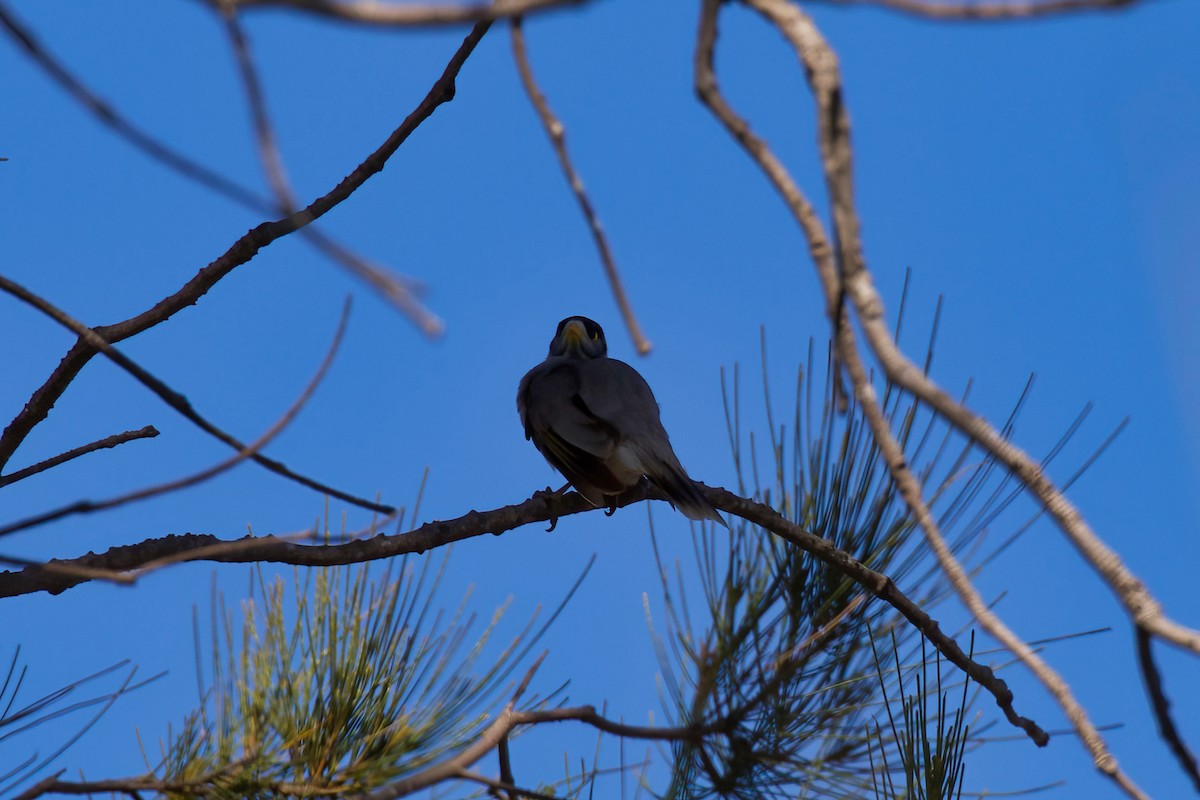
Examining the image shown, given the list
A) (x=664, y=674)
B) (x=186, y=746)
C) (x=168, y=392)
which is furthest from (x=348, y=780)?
(x=168, y=392)

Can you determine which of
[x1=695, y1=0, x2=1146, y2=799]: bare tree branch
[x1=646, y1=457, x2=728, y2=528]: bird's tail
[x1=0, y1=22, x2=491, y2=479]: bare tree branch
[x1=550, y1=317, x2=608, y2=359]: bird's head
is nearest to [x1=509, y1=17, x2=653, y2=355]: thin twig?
[x1=695, y1=0, x2=1146, y2=799]: bare tree branch

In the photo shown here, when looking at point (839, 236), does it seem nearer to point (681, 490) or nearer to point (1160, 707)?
point (1160, 707)

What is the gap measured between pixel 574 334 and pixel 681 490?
2062 millimetres

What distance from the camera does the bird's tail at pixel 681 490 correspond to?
3.07 m

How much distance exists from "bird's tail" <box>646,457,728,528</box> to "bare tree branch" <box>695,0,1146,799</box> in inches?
85.9

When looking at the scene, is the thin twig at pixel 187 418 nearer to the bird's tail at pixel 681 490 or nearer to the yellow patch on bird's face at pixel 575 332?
the bird's tail at pixel 681 490

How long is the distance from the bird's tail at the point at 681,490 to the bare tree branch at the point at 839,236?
2.18 metres

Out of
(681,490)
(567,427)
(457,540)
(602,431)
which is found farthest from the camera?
(567,427)

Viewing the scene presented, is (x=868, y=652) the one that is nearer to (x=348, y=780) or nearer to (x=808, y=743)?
(x=808, y=743)

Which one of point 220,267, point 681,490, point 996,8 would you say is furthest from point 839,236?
point 681,490

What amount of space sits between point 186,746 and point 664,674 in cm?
134

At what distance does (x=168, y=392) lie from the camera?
125cm

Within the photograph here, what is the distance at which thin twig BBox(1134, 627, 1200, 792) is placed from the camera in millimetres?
752

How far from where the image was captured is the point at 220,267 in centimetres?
241
